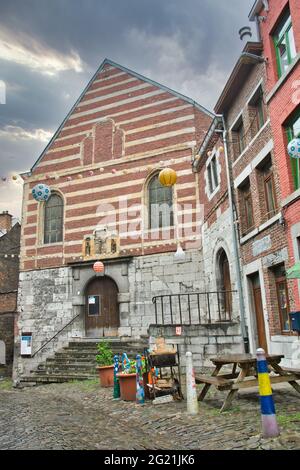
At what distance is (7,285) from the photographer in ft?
65.6

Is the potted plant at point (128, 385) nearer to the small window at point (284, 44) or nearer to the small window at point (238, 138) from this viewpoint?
the small window at point (238, 138)

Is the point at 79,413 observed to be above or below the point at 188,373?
below

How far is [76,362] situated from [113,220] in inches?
223

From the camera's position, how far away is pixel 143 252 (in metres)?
15.3

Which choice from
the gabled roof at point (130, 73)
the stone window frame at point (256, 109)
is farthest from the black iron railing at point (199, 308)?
the gabled roof at point (130, 73)

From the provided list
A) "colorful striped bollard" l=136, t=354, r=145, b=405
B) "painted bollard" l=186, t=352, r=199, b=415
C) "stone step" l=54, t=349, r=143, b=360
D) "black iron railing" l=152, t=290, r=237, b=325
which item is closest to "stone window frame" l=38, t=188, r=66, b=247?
"stone step" l=54, t=349, r=143, b=360

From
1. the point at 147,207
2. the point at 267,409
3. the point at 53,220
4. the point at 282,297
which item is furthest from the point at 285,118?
the point at 53,220

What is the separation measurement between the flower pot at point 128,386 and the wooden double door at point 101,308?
7.55m

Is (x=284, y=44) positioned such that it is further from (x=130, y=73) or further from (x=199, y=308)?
(x=130, y=73)

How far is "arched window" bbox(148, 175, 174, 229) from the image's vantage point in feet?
50.5

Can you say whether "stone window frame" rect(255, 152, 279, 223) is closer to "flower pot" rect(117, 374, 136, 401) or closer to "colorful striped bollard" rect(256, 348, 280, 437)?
"flower pot" rect(117, 374, 136, 401)

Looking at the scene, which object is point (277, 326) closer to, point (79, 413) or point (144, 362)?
point (144, 362)
